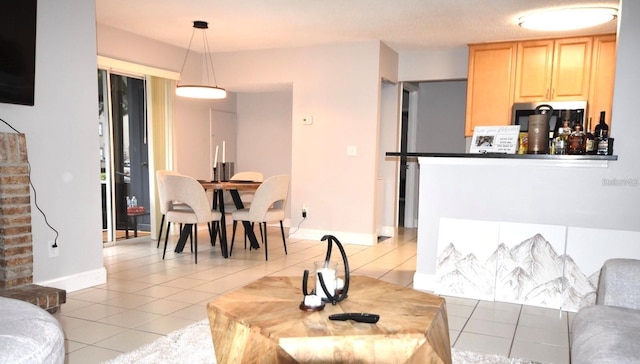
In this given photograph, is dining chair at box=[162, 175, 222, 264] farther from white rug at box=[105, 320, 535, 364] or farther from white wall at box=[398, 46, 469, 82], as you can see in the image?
white wall at box=[398, 46, 469, 82]

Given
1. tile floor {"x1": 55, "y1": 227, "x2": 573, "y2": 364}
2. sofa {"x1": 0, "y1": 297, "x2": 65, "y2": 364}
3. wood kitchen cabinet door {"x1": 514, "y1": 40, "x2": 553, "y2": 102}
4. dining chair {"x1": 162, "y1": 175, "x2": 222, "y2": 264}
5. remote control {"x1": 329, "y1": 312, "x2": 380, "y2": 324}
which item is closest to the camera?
sofa {"x1": 0, "y1": 297, "x2": 65, "y2": 364}

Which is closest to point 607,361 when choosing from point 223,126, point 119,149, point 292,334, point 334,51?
point 292,334

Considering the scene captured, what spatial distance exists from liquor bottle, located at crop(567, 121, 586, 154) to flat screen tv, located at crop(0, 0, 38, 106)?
12.6ft

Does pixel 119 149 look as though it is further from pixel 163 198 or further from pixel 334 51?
pixel 334 51

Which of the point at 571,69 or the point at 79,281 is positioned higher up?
the point at 571,69

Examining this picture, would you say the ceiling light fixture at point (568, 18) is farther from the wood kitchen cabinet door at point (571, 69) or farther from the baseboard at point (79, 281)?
the baseboard at point (79, 281)

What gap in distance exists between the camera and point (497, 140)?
12.2 feet

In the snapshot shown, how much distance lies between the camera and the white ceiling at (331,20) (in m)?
4.10

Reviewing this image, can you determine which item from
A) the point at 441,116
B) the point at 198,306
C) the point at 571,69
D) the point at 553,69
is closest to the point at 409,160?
the point at 441,116

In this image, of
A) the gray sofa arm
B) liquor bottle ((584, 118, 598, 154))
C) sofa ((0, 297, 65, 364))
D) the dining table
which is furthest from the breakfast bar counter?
sofa ((0, 297, 65, 364))

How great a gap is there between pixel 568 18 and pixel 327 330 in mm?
4011

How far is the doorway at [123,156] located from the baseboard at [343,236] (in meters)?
2.02

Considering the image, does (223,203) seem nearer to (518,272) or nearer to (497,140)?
(497,140)

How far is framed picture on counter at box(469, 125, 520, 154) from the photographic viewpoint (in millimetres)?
3637
